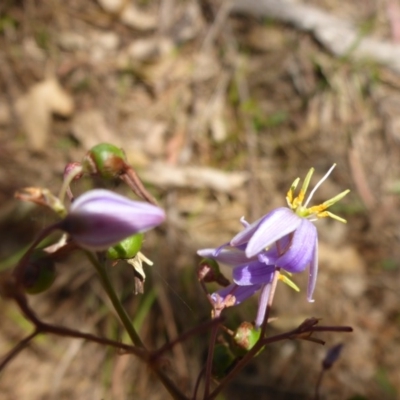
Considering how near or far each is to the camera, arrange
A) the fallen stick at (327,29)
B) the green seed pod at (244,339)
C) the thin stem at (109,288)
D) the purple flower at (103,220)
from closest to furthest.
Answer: the purple flower at (103,220)
the thin stem at (109,288)
the green seed pod at (244,339)
the fallen stick at (327,29)

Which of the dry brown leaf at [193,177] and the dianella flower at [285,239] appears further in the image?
the dry brown leaf at [193,177]

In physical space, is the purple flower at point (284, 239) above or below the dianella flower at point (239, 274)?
above

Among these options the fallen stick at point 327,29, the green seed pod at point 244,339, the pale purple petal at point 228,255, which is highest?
the pale purple petal at point 228,255

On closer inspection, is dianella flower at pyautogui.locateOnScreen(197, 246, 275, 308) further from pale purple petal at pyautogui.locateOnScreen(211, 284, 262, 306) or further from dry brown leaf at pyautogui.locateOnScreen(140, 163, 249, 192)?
dry brown leaf at pyautogui.locateOnScreen(140, 163, 249, 192)

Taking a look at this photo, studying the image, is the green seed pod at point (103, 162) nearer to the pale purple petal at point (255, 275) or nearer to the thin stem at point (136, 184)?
the thin stem at point (136, 184)

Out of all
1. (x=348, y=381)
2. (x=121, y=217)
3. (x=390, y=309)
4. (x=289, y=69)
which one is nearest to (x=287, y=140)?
(x=289, y=69)

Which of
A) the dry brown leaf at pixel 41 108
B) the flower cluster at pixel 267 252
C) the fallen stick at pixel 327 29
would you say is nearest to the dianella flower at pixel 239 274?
the flower cluster at pixel 267 252
